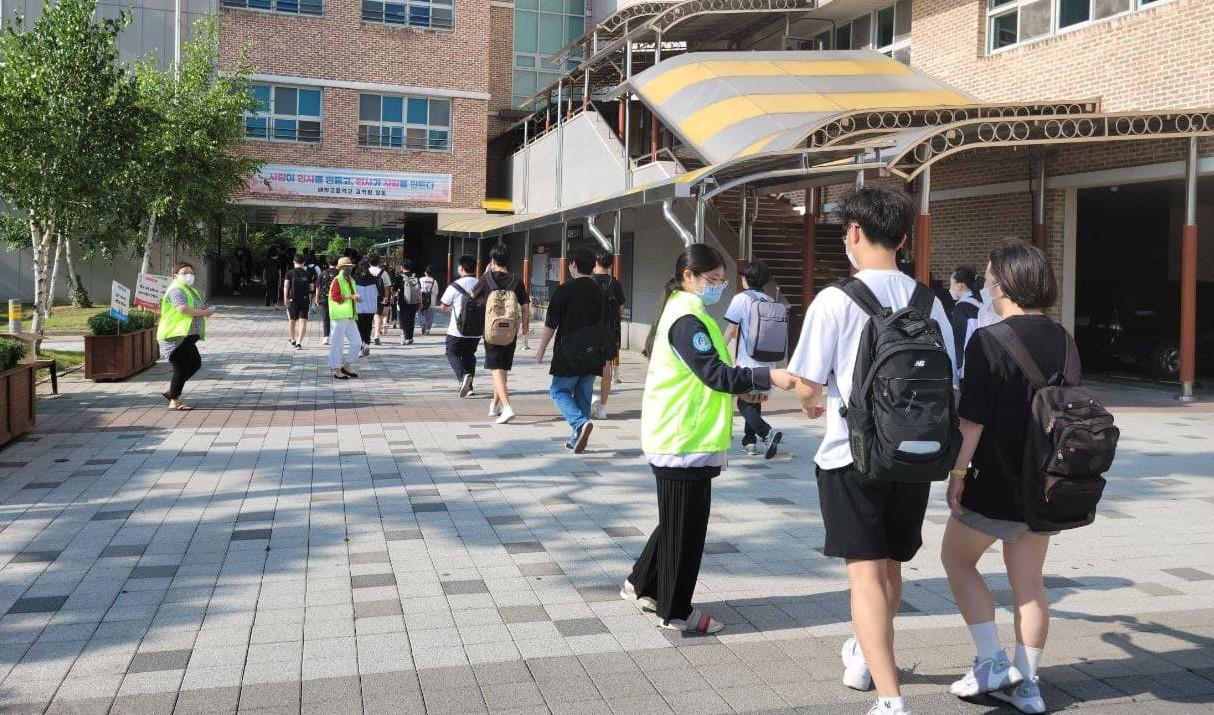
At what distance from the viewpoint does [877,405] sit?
338cm

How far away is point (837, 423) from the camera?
3.65 meters

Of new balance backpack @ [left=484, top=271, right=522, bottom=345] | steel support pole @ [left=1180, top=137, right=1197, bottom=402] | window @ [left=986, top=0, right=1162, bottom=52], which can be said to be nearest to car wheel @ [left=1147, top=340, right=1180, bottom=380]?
steel support pole @ [left=1180, top=137, right=1197, bottom=402]

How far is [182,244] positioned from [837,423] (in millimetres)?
30006

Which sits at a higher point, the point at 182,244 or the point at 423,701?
the point at 182,244

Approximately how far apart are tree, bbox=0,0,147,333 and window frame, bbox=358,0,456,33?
19.3 metres

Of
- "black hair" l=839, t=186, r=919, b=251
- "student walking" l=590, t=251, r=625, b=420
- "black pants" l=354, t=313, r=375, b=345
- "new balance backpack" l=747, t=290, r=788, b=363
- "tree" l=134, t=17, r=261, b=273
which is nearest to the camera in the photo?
"black hair" l=839, t=186, r=919, b=251

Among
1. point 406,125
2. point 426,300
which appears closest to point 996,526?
point 426,300

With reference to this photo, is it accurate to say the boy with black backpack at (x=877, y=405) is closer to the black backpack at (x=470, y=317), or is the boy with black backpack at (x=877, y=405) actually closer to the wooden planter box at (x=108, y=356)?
the black backpack at (x=470, y=317)

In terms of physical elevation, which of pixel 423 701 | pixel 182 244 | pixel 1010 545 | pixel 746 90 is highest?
pixel 746 90

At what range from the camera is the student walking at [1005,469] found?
12.2 ft

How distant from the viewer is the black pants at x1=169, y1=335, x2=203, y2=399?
11.3m

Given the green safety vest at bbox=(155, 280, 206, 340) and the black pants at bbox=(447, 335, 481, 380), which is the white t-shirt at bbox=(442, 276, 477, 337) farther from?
the green safety vest at bbox=(155, 280, 206, 340)

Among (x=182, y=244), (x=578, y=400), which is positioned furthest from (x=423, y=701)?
(x=182, y=244)

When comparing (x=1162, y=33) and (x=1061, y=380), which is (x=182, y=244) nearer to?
(x=1162, y=33)
